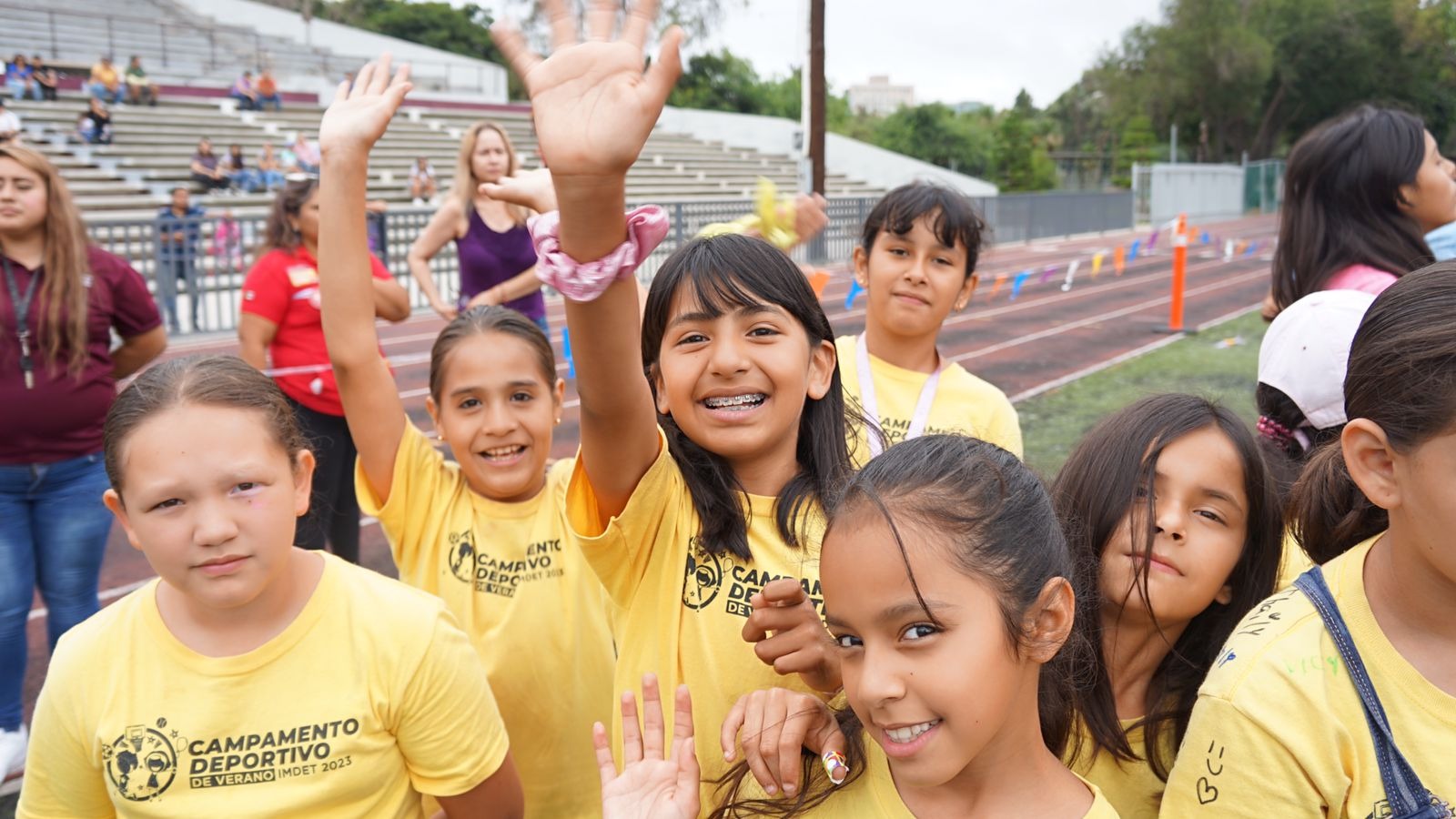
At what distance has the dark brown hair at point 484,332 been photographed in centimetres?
279

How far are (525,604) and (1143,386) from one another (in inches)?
329

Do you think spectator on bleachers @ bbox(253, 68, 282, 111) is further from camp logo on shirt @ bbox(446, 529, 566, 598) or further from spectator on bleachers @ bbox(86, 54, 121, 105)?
camp logo on shirt @ bbox(446, 529, 566, 598)

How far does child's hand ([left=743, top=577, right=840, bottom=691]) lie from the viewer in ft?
5.53

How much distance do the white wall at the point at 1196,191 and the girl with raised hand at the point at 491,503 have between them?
42448 millimetres

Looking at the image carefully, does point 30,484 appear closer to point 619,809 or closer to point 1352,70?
point 619,809

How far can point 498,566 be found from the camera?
261 cm

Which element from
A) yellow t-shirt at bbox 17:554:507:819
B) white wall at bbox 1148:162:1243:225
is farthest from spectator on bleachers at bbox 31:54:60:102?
white wall at bbox 1148:162:1243:225

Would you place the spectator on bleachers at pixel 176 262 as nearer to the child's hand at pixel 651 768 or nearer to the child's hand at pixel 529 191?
the child's hand at pixel 529 191

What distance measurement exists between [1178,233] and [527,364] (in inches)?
453

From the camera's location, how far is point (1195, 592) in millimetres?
→ 1895

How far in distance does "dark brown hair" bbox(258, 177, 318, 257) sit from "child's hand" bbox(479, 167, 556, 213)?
8.74ft

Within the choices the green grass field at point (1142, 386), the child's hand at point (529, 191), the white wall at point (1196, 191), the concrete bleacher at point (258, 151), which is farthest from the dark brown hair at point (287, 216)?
the white wall at point (1196, 191)

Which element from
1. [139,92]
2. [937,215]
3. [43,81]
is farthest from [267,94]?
[937,215]

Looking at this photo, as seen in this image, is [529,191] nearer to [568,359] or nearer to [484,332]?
[484,332]
